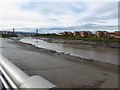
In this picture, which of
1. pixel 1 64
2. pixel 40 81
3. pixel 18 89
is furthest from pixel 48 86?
pixel 1 64

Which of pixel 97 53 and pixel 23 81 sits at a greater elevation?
pixel 23 81

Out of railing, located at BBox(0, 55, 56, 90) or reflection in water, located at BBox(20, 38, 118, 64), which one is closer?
railing, located at BBox(0, 55, 56, 90)

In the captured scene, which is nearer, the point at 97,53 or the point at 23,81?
the point at 23,81

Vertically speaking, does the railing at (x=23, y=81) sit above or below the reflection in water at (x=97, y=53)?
above

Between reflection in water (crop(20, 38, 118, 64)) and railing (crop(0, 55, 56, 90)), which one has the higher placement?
railing (crop(0, 55, 56, 90))

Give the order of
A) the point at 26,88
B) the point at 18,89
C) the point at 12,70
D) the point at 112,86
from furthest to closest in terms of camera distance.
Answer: the point at 112,86, the point at 12,70, the point at 18,89, the point at 26,88

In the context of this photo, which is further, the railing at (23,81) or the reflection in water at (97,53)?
the reflection in water at (97,53)

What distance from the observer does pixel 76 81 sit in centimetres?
870

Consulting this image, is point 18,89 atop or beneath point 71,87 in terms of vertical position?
atop

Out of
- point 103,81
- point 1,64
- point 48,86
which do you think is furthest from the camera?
point 103,81

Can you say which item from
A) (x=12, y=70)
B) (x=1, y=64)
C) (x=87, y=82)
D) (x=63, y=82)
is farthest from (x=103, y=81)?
(x=12, y=70)

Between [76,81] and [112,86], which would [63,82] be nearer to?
[76,81]

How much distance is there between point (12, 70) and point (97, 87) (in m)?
4.81

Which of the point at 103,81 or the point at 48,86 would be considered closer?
the point at 48,86
